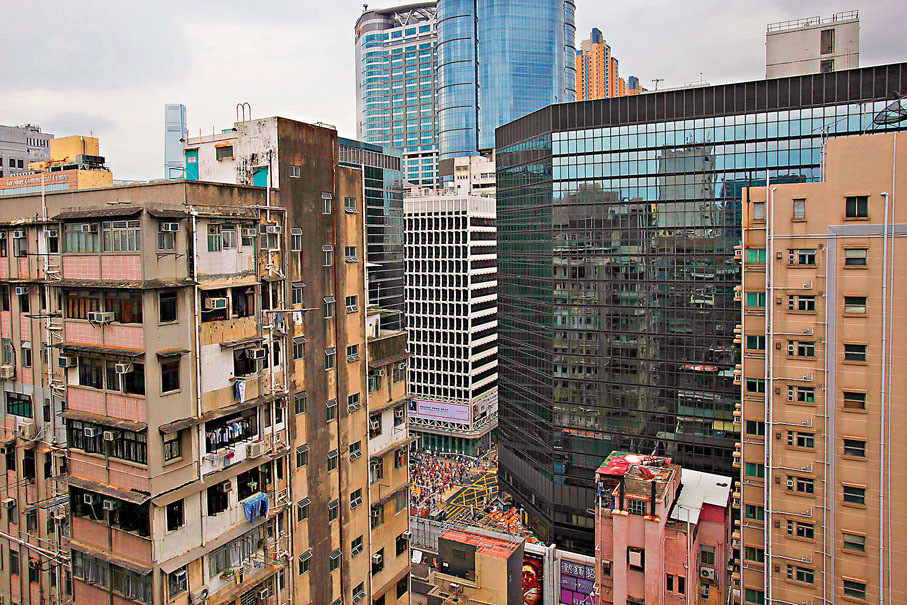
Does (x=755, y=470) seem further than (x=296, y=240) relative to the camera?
Yes

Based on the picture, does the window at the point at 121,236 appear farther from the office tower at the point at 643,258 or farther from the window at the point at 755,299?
the office tower at the point at 643,258

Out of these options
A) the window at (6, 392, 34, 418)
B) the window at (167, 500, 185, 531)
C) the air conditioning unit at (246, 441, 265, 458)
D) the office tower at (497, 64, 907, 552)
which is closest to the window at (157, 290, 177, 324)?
the air conditioning unit at (246, 441, 265, 458)

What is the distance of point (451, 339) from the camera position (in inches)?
3538

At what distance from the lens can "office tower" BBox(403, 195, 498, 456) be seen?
290ft

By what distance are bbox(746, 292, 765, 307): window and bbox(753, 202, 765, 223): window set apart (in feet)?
10.3

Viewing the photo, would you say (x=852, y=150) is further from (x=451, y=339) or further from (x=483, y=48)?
(x=483, y=48)

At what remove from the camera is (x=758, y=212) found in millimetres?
27906

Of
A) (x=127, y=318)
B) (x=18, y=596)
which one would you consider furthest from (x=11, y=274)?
(x=18, y=596)

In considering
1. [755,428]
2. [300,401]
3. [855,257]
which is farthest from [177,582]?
[855,257]

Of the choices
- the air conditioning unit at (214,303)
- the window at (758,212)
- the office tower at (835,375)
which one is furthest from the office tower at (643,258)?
the air conditioning unit at (214,303)

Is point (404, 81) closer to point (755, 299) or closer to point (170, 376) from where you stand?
point (755, 299)

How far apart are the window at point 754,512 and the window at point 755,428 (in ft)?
10.4

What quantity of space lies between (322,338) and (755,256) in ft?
60.7

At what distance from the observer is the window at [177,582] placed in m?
20.1
